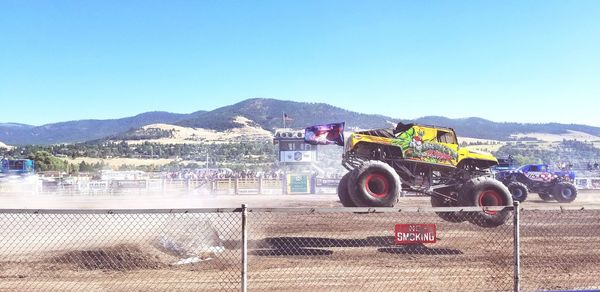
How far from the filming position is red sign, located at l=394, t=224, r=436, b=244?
6.82 metres

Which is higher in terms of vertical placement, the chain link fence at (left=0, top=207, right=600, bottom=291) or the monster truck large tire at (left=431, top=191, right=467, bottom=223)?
the monster truck large tire at (left=431, top=191, right=467, bottom=223)

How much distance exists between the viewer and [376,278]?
26.2ft

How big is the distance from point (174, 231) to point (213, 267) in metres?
2.42

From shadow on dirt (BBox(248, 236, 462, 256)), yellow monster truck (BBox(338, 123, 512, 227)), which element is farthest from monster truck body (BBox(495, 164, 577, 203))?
shadow on dirt (BBox(248, 236, 462, 256))

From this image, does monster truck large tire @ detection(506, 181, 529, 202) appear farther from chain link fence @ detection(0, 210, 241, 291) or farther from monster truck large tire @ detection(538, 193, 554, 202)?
chain link fence @ detection(0, 210, 241, 291)

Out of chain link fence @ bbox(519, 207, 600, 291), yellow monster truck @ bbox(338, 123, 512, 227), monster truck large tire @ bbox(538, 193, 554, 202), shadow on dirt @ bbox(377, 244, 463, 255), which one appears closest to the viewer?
chain link fence @ bbox(519, 207, 600, 291)

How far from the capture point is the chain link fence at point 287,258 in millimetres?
7488

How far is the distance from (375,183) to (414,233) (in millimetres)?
5407

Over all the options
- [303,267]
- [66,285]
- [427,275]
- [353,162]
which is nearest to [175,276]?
[66,285]

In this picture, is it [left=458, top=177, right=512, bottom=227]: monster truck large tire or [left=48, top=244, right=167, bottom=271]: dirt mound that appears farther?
[left=458, top=177, right=512, bottom=227]: monster truck large tire

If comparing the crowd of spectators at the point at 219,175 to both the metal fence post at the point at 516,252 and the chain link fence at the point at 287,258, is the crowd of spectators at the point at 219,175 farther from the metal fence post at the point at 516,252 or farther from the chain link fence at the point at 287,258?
the metal fence post at the point at 516,252

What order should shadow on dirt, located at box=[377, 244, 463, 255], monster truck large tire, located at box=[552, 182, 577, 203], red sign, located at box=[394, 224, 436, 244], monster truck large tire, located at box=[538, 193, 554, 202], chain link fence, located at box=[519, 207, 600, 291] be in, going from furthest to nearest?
1. monster truck large tire, located at box=[538, 193, 554, 202]
2. monster truck large tire, located at box=[552, 182, 577, 203]
3. shadow on dirt, located at box=[377, 244, 463, 255]
4. chain link fence, located at box=[519, 207, 600, 291]
5. red sign, located at box=[394, 224, 436, 244]

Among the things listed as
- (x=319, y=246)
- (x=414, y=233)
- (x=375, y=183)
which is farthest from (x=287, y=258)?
(x=375, y=183)

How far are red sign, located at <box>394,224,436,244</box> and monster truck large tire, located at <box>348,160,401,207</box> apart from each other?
5.16 metres
